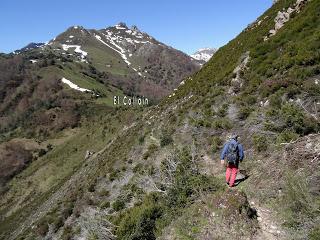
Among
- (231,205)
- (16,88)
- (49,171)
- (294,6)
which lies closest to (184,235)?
(231,205)

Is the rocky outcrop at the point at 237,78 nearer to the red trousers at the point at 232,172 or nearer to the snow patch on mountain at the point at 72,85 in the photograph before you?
the red trousers at the point at 232,172

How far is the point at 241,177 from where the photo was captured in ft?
54.5

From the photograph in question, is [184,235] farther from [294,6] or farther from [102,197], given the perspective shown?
[294,6]

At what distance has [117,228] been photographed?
18188 mm

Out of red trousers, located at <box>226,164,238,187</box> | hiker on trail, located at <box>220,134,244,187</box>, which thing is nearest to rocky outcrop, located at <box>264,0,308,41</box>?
hiker on trail, located at <box>220,134,244,187</box>

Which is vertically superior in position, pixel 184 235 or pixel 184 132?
pixel 184 132

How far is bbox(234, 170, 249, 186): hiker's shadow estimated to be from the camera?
16267 millimetres

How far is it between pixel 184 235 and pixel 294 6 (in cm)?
2673

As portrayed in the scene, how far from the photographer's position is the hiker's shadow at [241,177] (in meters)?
16.3

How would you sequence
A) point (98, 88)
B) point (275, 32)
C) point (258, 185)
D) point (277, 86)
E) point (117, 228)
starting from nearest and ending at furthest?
1. point (258, 185)
2. point (117, 228)
3. point (277, 86)
4. point (275, 32)
5. point (98, 88)

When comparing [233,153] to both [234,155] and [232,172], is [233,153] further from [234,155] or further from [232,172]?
[232,172]

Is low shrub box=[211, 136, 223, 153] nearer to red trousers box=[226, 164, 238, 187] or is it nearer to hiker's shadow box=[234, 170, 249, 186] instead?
hiker's shadow box=[234, 170, 249, 186]

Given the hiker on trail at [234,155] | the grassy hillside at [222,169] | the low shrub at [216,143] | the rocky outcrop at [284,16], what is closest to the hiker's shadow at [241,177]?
the grassy hillside at [222,169]

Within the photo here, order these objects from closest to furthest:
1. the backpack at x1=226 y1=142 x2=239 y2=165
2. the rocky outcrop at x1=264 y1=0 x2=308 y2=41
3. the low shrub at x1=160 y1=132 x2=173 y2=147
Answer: the backpack at x1=226 y1=142 x2=239 y2=165, the low shrub at x1=160 y1=132 x2=173 y2=147, the rocky outcrop at x1=264 y1=0 x2=308 y2=41
